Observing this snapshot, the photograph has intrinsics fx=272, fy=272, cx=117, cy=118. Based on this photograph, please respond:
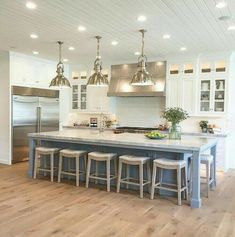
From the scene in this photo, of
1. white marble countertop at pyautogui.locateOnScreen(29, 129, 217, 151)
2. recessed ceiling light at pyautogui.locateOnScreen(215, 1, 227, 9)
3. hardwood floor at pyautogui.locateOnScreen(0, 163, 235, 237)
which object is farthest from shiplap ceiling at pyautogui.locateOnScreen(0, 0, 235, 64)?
hardwood floor at pyautogui.locateOnScreen(0, 163, 235, 237)

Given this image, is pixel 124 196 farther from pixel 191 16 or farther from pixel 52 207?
pixel 191 16

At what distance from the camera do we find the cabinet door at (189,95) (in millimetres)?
6609

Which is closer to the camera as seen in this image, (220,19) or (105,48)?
(220,19)

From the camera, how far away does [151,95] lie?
274 inches

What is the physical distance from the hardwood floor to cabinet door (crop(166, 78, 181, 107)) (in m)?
2.58

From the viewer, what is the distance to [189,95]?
262 inches

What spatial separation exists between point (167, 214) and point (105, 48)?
391 centimetres

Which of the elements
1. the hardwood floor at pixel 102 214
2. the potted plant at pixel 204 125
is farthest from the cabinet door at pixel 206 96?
the hardwood floor at pixel 102 214

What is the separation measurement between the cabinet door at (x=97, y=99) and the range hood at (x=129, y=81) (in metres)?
0.33

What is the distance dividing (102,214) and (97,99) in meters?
4.66

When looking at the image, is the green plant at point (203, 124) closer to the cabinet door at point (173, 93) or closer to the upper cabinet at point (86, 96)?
the cabinet door at point (173, 93)

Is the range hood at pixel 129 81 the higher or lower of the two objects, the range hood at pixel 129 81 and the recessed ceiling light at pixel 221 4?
the lower

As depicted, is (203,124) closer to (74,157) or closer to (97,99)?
(97,99)

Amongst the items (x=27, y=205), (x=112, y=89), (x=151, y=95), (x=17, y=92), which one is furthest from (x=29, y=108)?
(x=27, y=205)
